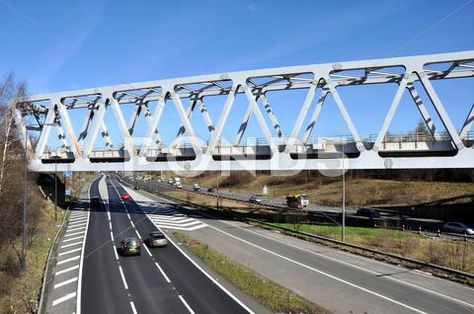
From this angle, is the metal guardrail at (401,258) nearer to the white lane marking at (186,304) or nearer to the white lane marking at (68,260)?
the white lane marking at (186,304)

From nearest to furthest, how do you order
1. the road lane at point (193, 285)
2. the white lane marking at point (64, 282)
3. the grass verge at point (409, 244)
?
the road lane at point (193, 285) → the white lane marking at point (64, 282) → the grass verge at point (409, 244)

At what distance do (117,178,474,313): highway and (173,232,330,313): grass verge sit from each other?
0.78 m

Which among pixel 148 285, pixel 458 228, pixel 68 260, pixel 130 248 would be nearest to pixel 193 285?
pixel 148 285

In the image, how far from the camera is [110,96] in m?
56.7

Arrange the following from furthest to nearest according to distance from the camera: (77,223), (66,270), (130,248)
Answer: (77,223), (130,248), (66,270)

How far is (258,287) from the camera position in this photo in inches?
871

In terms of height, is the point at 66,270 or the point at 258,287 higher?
the point at 258,287

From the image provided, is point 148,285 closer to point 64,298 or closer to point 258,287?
point 64,298

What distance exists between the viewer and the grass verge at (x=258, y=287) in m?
18.9

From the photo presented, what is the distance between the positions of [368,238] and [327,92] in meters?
14.8

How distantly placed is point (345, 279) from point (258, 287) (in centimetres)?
502

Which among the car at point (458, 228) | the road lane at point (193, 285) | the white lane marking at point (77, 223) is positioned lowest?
the road lane at point (193, 285)

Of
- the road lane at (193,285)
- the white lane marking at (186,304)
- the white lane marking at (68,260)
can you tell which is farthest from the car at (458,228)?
the white lane marking at (68,260)

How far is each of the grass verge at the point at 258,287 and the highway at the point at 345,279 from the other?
0.78 metres
